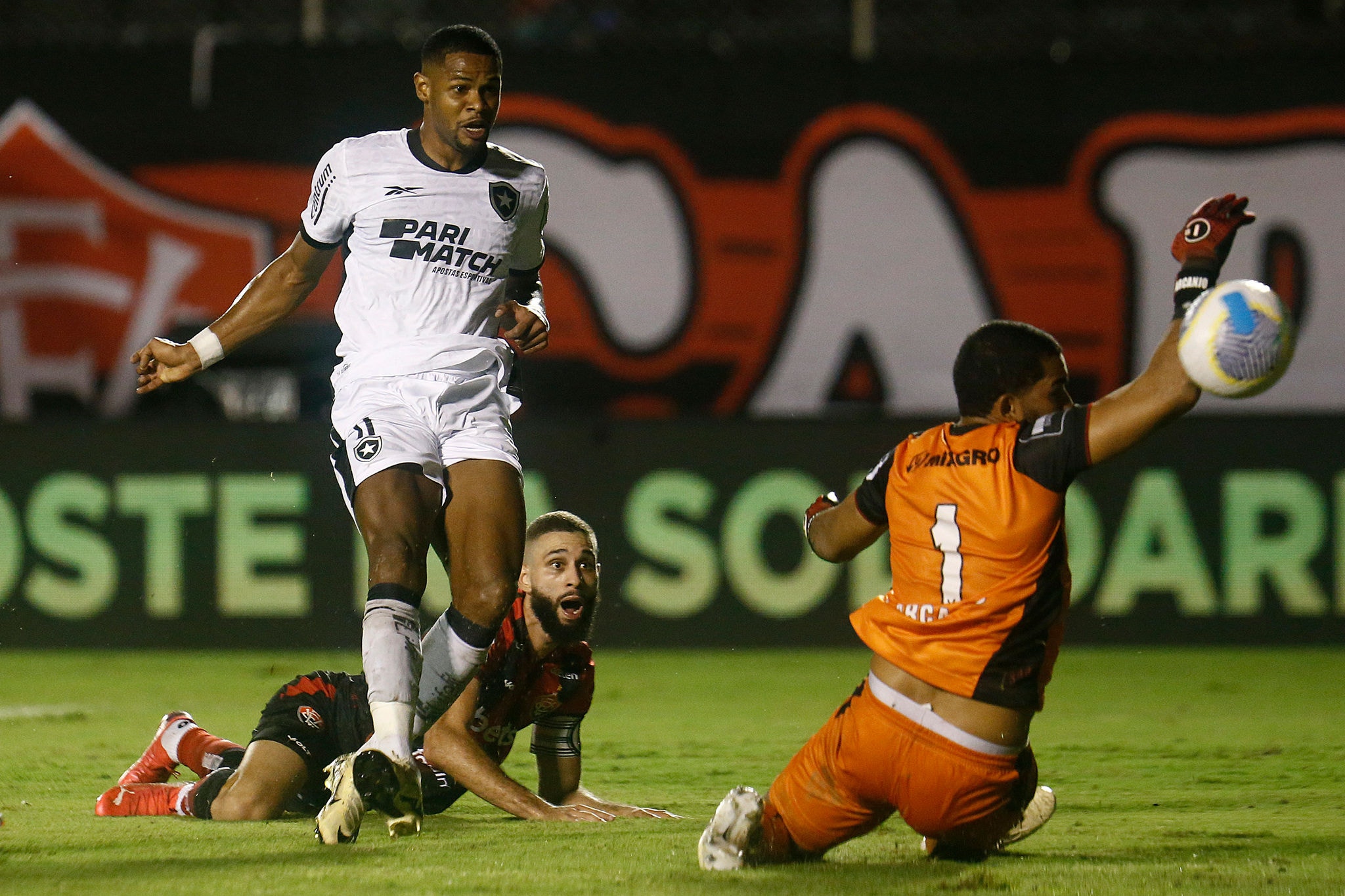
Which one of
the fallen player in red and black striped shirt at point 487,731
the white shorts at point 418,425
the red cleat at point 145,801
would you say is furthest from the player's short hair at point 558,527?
the red cleat at point 145,801

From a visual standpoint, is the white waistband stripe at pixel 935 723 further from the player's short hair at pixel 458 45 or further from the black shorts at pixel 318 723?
the player's short hair at pixel 458 45

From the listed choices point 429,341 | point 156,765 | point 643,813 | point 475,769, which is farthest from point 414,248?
point 156,765

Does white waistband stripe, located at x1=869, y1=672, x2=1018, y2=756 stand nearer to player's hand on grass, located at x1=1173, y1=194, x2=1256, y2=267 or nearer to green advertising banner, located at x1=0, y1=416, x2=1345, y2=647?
player's hand on grass, located at x1=1173, y1=194, x2=1256, y2=267

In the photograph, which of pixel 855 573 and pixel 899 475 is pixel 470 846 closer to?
A: pixel 899 475

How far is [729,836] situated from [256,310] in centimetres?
203

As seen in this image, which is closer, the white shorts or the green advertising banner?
the white shorts

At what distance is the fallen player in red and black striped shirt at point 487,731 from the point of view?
14.4 feet

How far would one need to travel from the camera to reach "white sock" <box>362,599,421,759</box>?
3807 millimetres

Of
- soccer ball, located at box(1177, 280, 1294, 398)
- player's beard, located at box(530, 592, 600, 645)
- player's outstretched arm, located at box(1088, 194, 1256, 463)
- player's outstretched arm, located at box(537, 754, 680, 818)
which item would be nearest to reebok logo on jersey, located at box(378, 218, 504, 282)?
player's beard, located at box(530, 592, 600, 645)

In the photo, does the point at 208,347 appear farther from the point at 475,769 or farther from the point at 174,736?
the point at 475,769

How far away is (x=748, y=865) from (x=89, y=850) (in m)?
1.48

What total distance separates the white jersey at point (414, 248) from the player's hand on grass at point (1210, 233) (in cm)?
183

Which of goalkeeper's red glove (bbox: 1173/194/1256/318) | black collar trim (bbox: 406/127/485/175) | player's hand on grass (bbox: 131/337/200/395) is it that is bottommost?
player's hand on grass (bbox: 131/337/200/395)

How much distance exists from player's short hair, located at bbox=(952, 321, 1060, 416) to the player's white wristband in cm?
208
